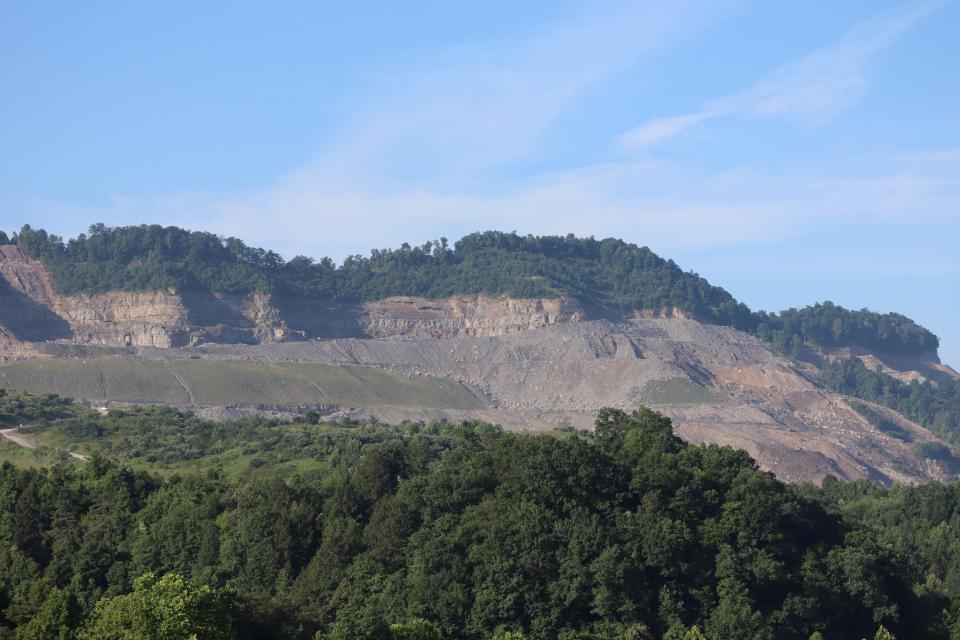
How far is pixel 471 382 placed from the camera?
625 feet

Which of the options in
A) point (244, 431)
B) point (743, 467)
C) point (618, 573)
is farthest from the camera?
point (244, 431)

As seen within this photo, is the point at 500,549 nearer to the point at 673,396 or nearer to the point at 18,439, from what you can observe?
the point at 18,439

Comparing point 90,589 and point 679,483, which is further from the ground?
point 679,483

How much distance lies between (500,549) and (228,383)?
364 feet

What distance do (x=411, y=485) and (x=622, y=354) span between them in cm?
12949

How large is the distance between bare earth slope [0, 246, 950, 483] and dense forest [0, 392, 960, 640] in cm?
8064

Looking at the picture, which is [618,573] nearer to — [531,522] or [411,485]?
[531,522]

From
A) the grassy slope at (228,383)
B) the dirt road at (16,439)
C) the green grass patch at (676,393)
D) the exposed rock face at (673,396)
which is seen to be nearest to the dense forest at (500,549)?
the dirt road at (16,439)

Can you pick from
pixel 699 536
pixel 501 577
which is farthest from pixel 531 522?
pixel 699 536

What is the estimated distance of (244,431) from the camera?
111188 mm

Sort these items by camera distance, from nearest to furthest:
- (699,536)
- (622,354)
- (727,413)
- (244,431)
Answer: (699,536)
(244,431)
(727,413)
(622,354)

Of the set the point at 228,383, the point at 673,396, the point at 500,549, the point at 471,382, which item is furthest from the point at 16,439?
the point at 471,382

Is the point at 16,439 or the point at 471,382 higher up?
the point at 471,382

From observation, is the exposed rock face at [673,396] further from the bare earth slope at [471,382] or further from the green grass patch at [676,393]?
the bare earth slope at [471,382]
